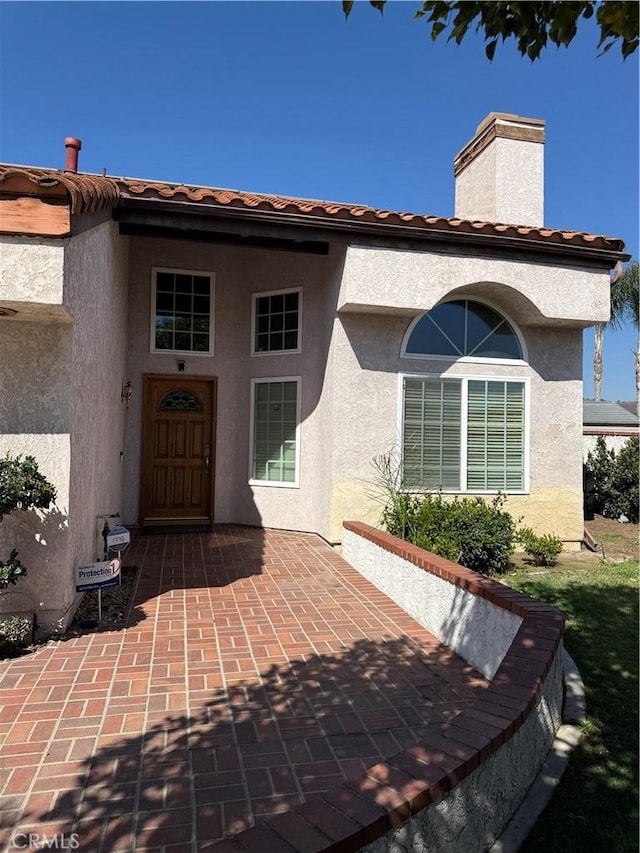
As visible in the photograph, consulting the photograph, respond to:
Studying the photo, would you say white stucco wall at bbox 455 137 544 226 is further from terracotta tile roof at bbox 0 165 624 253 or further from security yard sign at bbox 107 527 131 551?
security yard sign at bbox 107 527 131 551

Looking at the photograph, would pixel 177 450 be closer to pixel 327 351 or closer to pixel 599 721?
pixel 327 351

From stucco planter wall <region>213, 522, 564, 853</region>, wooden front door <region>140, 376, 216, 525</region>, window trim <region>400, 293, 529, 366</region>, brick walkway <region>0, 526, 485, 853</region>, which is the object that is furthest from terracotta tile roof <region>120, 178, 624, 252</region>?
stucco planter wall <region>213, 522, 564, 853</region>

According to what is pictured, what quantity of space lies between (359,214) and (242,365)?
4.32 metres

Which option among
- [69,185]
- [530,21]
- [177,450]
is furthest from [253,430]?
[530,21]

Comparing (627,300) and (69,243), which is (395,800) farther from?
(627,300)

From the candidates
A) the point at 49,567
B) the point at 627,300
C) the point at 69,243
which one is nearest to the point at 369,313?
the point at 69,243

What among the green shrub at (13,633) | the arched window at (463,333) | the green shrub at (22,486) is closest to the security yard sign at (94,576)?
the green shrub at (13,633)

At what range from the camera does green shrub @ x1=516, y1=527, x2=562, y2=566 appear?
8.86m

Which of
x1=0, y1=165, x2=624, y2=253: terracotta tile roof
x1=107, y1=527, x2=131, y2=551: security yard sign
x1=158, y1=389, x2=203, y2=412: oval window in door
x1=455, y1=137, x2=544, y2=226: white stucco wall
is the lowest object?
x1=107, y1=527, x2=131, y2=551: security yard sign

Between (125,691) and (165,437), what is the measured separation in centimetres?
680

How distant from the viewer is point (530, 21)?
10.0 ft

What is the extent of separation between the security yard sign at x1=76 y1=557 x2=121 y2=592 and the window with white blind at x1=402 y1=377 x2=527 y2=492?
17.6 feet

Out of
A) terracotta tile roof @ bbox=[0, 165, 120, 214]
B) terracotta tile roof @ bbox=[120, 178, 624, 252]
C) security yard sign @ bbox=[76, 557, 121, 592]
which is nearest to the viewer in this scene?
terracotta tile roof @ bbox=[0, 165, 120, 214]

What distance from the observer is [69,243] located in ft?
15.8
